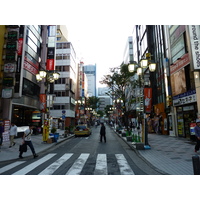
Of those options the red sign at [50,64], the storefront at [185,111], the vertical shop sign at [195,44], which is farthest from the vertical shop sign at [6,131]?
the vertical shop sign at [195,44]

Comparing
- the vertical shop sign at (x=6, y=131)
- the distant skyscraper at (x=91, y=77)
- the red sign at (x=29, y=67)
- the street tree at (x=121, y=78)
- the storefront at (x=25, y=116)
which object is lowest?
the vertical shop sign at (x=6, y=131)

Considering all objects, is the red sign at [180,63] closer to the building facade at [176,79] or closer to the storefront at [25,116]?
the building facade at [176,79]

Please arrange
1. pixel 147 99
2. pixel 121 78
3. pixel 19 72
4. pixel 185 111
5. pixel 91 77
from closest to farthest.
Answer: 1. pixel 147 99
2. pixel 19 72
3. pixel 185 111
4. pixel 121 78
5. pixel 91 77

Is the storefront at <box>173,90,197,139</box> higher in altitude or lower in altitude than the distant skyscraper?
lower

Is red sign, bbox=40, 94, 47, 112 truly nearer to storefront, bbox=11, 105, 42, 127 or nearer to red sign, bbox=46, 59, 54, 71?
storefront, bbox=11, 105, 42, 127

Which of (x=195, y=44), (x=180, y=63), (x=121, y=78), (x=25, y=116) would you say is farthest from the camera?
(x=25, y=116)

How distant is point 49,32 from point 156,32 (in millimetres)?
19482

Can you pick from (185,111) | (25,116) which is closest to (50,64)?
(25,116)

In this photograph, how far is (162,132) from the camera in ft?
79.8

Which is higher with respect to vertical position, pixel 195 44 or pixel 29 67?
pixel 29 67

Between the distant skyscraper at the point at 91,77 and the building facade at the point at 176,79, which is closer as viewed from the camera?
the building facade at the point at 176,79

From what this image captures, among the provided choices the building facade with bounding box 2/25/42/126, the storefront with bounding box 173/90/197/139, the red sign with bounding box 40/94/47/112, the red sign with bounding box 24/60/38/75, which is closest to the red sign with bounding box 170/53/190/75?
the storefront with bounding box 173/90/197/139

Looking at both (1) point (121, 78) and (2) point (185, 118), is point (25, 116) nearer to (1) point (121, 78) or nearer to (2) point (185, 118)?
(1) point (121, 78)

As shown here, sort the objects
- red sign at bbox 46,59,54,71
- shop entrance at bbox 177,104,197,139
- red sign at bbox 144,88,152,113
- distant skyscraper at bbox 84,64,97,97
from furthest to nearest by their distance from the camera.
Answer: distant skyscraper at bbox 84,64,97,97 → red sign at bbox 46,59,54,71 → shop entrance at bbox 177,104,197,139 → red sign at bbox 144,88,152,113
